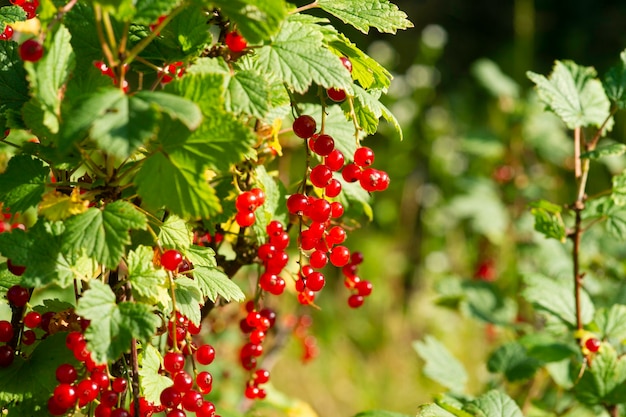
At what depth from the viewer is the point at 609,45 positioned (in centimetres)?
544

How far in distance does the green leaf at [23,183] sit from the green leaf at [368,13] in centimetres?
52

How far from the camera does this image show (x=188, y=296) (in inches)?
40.4

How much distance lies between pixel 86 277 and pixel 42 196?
0.14 meters

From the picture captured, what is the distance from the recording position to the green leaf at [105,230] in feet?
2.84

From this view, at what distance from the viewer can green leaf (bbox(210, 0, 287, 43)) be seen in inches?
34.1

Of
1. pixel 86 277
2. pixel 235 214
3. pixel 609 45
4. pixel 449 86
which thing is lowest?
pixel 86 277

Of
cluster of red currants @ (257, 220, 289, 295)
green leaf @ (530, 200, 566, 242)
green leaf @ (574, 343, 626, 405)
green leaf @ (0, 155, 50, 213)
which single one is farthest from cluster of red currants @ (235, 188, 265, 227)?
green leaf @ (574, 343, 626, 405)

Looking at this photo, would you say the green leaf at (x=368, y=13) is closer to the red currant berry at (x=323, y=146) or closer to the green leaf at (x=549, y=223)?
the red currant berry at (x=323, y=146)

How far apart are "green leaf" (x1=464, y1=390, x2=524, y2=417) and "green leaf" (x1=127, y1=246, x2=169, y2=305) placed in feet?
2.26

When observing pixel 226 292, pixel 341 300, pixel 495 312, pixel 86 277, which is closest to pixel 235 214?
pixel 226 292

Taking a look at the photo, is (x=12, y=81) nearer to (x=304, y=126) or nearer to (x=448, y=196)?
(x=304, y=126)

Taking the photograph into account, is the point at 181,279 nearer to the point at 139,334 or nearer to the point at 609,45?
the point at 139,334

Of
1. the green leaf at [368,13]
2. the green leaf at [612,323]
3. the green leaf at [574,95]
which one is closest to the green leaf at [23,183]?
the green leaf at [368,13]

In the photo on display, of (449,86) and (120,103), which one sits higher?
(449,86)
